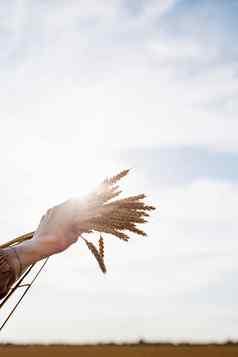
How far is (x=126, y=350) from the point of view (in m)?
32.1

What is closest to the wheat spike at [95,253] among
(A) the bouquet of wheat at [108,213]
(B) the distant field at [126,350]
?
(A) the bouquet of wheat at [108,213]

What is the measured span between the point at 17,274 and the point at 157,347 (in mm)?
31796

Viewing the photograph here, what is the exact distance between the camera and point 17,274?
3307 mm

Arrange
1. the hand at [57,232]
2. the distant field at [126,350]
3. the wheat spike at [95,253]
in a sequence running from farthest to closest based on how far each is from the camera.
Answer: the distant field at [126,350] < the wheat spike at [95,253] < the hand at [57,232]

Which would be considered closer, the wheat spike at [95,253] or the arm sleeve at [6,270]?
the arm sleeve at [6,270]

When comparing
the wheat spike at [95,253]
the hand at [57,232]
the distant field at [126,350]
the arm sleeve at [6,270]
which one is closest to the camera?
the hand at [57,232]

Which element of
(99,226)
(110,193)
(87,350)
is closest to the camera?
(110,193)

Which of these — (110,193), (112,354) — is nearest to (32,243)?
(110,193)

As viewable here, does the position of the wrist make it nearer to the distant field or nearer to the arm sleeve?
the arm sleeve

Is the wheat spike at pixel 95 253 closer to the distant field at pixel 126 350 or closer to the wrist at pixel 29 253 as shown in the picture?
the wrist at pixel 29 253

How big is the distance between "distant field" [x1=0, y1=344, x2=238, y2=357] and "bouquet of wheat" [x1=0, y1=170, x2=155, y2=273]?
90.7ft

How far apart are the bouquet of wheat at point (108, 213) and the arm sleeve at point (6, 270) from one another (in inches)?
14.9

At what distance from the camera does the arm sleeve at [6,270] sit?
3268 millimetres

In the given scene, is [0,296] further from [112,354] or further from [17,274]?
[112,354]
